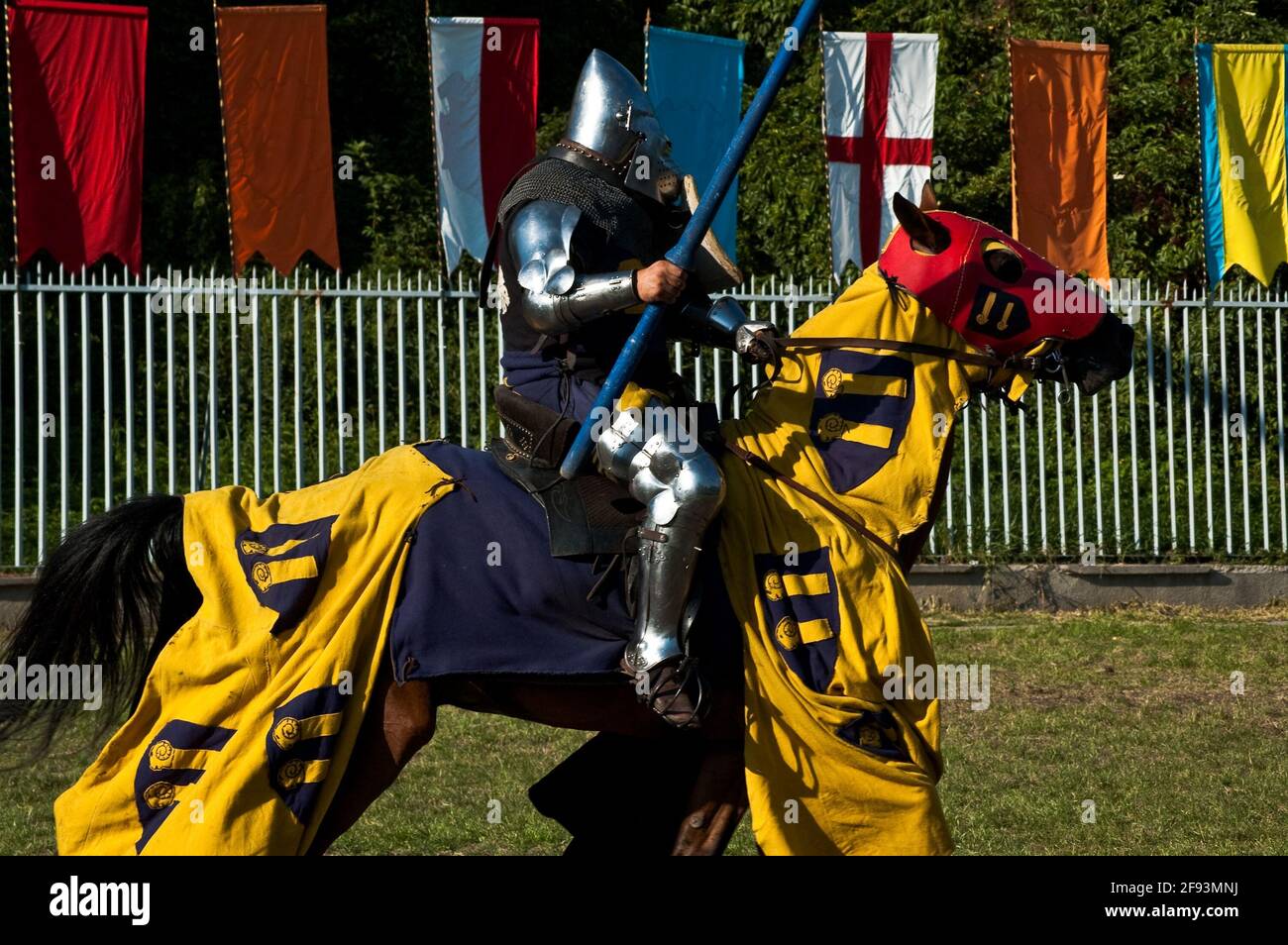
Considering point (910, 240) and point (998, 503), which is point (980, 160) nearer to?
point (998, 503)

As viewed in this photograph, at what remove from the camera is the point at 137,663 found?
3877 mm

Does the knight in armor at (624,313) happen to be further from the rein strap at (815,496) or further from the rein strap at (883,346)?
the rein strap at (815,496)

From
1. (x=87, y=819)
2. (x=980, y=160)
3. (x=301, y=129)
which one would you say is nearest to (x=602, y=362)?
(x=87, y=819)

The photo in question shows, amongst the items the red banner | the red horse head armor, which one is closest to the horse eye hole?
the red horse head armor

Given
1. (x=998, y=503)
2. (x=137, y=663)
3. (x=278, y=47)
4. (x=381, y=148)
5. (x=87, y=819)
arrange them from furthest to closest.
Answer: (x=381, y=148) < (x=998, y=503) < (x=278, y=47) < (x=137, y=663) < (x=87, y=819)

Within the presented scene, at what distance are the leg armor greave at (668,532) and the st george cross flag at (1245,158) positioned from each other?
804 cm

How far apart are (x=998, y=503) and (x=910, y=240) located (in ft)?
23.3

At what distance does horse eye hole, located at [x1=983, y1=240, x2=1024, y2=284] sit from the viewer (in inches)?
159

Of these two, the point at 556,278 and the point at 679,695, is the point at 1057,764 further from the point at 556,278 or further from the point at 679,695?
the point at 556,278

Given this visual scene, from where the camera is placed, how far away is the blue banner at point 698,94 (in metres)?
10.0

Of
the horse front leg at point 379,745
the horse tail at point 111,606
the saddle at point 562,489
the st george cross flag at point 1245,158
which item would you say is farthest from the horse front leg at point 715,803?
the st george cross flag at point 1245,158

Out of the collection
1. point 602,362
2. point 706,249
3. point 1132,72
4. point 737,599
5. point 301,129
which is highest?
point 1132,72

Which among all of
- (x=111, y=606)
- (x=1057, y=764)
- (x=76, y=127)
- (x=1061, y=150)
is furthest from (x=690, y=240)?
(x=1061, y=150)

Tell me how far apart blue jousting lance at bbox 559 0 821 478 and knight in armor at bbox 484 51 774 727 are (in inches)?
1.8
